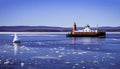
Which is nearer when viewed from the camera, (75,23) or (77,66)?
(77,66)

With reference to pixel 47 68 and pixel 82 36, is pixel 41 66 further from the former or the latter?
pixel 82 36

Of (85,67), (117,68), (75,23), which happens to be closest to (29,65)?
(85,67)

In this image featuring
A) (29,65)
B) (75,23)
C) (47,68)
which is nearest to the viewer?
(47,68)

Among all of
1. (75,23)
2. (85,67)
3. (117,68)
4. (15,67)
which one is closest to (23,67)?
(15,67)

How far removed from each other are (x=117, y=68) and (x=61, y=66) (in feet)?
10.7

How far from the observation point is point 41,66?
1839cm

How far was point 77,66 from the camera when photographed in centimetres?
1842

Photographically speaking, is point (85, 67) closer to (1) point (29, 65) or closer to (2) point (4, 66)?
(1) point (29, 65)

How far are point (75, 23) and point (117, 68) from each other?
72022mm

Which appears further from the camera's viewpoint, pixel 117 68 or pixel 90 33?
pixel 90 33

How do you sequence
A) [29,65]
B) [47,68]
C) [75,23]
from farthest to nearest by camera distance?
[75,23]
[29,65]
[47,68]

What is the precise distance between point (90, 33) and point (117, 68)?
2880 inches

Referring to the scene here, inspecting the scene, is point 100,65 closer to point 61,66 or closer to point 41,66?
point 61,66

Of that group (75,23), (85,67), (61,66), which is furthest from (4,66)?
(75,23)
